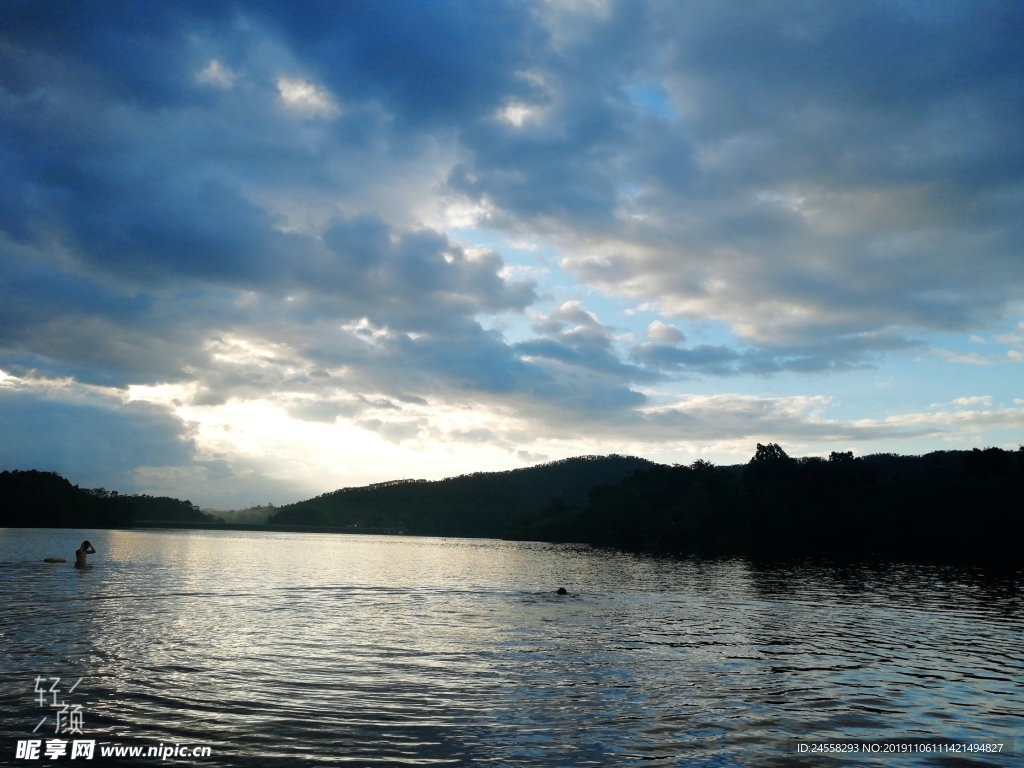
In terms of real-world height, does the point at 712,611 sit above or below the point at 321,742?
below

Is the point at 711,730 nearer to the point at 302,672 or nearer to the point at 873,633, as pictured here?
the point at 302,672

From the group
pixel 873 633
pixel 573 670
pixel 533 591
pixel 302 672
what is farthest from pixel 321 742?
pixel 533 591

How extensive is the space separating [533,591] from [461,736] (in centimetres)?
4876

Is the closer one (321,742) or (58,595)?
(321,742)

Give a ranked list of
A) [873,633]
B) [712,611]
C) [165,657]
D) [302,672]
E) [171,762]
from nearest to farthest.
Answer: [171,762]
[302,672]
[165,657]
[873,633]
[712,611]

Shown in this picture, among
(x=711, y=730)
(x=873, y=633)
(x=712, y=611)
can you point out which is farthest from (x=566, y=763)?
(x=712, y=611)

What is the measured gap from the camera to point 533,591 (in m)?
66.0

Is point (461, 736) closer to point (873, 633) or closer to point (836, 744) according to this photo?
point (836, 744)

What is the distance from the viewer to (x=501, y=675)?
26.9 m

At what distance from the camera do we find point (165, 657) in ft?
92.4

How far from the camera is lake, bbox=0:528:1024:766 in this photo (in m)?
18.2

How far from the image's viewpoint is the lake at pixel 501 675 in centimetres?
1823

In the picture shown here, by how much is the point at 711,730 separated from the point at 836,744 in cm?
355

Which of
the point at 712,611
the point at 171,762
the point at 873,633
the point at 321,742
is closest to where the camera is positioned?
the point at 171,762
